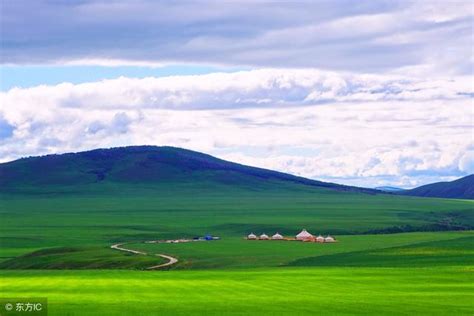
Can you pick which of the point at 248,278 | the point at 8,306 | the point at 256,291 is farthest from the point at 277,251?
the point at 8,306

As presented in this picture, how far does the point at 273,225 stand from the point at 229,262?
80741 millimetres

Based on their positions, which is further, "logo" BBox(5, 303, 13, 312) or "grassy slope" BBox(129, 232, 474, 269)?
"grassy slope" BBox(129, 232, 474, 269)

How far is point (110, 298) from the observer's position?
5572 cm

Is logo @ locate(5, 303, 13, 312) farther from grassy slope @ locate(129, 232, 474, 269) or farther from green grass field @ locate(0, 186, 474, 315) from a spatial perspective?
grassy slope @ locate(129, 232, 474, 269)

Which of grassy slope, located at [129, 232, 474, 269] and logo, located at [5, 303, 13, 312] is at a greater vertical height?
grassy slope, located at [129, 232, 474, 269]

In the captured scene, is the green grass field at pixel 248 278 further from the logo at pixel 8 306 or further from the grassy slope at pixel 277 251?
the logo at pixel 8 306

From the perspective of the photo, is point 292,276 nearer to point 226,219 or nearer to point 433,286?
point 433,286

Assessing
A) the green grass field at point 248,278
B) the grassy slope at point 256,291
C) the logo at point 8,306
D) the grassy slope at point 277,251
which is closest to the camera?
the logo at point 8,306

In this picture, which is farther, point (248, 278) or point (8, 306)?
point (248, 278)

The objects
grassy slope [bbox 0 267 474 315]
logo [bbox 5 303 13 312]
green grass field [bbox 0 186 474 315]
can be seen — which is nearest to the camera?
logo [bbox 5 303 13 312]

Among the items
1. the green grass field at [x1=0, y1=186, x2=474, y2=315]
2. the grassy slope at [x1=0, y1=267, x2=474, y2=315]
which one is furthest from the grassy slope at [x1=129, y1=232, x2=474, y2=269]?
the grassy slope at [x1=0, y1=267, x2=474, y2=315]

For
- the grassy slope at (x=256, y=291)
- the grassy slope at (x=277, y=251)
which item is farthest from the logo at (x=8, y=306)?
the grassy slope at (x=277, y=251)

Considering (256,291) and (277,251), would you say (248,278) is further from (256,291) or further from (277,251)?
(277,251)

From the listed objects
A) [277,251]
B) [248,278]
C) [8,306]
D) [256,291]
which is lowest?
[256,291]
